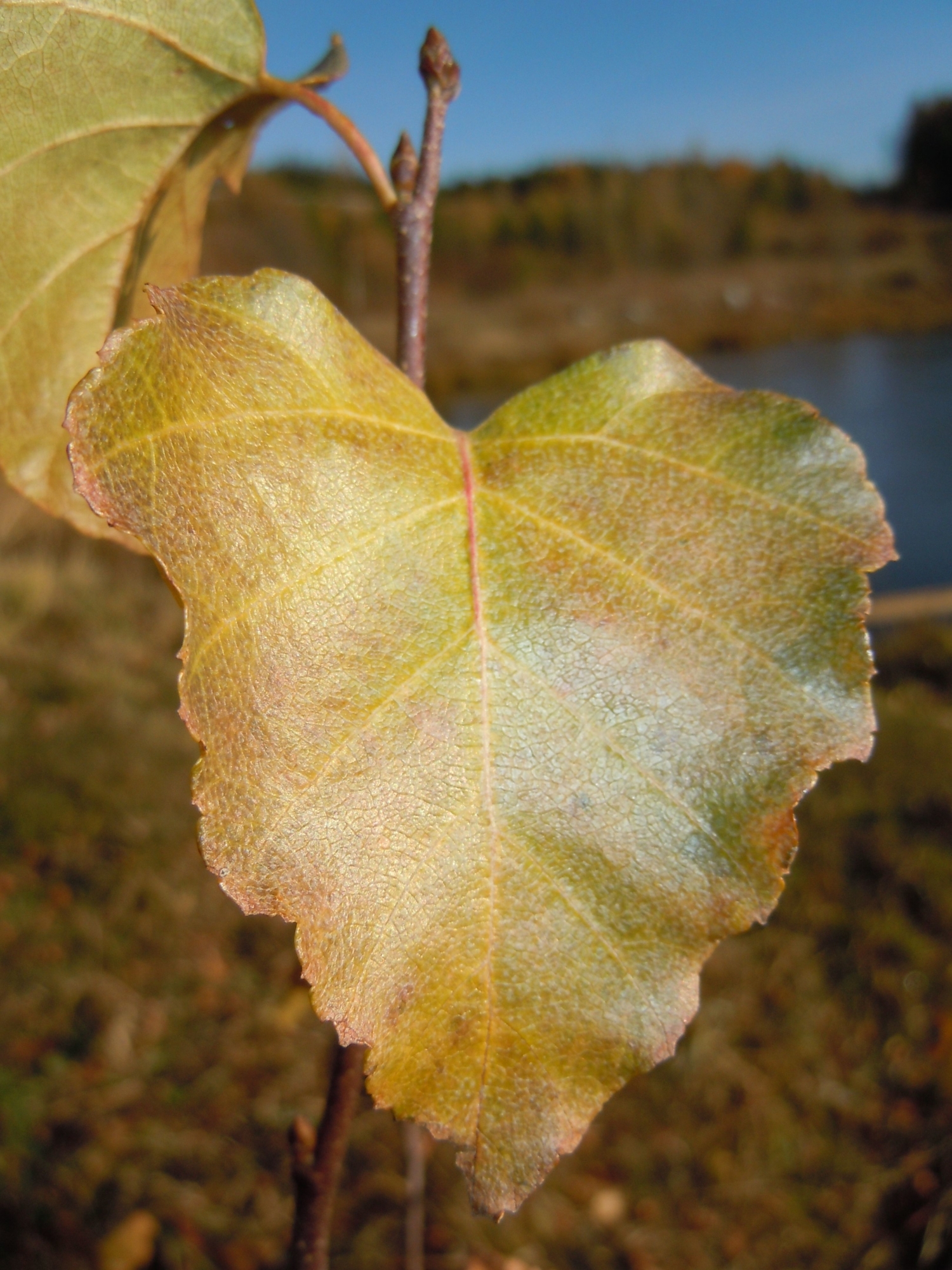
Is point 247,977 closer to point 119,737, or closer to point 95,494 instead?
point 119,737

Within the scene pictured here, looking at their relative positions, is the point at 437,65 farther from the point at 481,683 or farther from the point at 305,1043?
the point at 305,1043

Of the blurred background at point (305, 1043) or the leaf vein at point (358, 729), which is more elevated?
the leaf vein at point (358, 729)

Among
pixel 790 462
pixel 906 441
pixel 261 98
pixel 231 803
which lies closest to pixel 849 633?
pixel 790 462

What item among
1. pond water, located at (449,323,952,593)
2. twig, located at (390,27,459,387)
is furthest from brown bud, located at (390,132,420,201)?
pond water, located at (449,323,952,593)

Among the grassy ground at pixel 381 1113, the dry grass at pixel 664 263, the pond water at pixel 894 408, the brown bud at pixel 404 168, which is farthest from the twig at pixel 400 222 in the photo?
the dry grass at pixel 664 263

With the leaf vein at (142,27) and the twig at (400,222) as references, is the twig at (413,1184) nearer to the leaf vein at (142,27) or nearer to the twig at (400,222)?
the twig at (400,222)

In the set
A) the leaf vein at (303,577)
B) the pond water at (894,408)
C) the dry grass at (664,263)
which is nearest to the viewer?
the leaf vein at (303,577)

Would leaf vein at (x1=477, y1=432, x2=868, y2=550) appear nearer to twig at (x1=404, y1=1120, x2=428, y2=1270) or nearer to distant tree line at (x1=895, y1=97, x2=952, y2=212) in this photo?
twig at (x1=404, y1=1120, x2=428, y2=1270)

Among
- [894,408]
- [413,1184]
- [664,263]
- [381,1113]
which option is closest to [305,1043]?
[381,1113]
